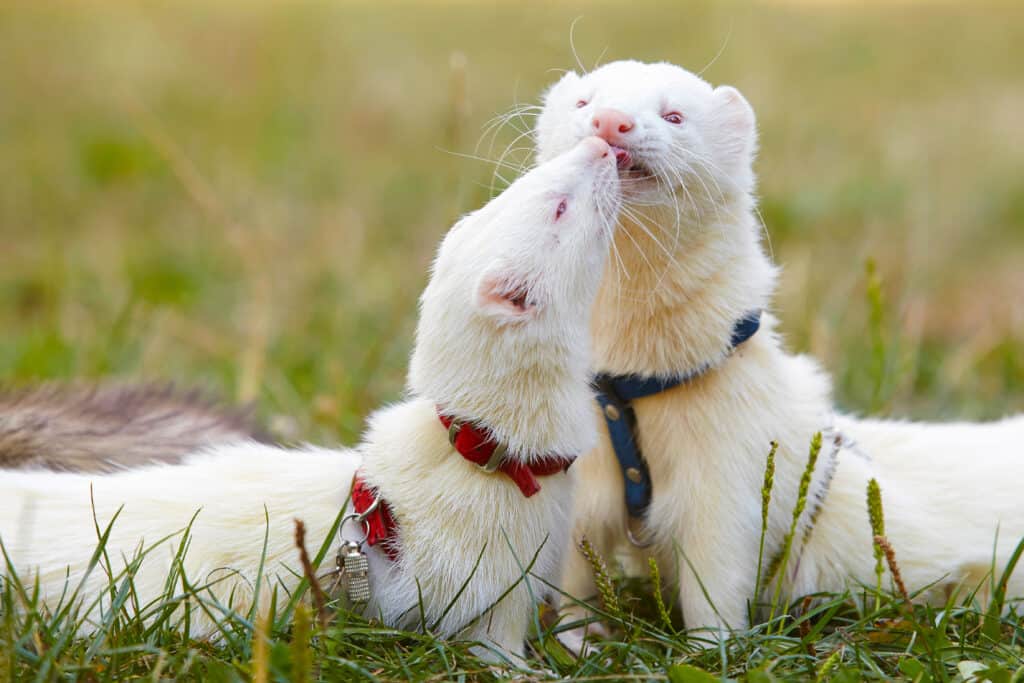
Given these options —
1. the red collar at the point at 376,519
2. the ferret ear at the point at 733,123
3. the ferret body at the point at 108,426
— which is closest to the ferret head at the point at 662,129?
the ferret ear at the point at 733,123

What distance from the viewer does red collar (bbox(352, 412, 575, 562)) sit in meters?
2.93

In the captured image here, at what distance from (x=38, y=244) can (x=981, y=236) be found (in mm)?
7507

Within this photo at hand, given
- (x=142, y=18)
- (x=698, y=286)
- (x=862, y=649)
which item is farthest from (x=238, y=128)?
(x=862, y=649)

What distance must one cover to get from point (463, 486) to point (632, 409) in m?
0.67

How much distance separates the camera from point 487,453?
2.95 meters

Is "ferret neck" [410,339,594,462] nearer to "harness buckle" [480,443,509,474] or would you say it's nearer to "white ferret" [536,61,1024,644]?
"harness buckle" [480,443,509,474]

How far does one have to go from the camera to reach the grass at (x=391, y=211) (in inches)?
113

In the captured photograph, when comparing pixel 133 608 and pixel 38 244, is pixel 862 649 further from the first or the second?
pixel 38 244

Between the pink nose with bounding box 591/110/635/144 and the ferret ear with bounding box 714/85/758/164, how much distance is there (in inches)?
17.0

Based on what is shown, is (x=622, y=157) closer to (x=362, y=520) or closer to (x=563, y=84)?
(x=563, y=84)

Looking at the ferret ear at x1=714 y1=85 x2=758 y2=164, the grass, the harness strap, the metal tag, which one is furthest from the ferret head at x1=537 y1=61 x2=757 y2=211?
the metal tag

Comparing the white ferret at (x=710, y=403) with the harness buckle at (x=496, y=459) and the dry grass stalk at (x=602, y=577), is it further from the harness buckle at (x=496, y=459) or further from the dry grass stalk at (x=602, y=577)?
the harness buckle at (x=496, y=459)

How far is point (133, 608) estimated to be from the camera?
276cm

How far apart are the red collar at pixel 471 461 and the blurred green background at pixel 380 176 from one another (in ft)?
4.13
